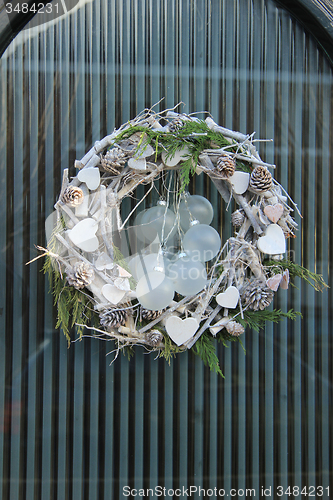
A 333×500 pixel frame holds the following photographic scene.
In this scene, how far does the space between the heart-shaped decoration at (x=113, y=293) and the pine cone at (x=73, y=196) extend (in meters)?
0.22

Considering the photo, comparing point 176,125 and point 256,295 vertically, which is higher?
point 176,125

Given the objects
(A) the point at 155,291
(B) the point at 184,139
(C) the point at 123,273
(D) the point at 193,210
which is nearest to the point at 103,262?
(C) the point at 123,273

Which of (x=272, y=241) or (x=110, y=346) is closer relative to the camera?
(x=272, y=241)

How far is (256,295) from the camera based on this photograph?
856 millimetres

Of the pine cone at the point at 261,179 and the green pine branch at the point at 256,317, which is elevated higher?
the pine cone at the point at 261,179

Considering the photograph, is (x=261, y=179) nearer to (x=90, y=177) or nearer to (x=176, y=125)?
(x=176, y=125)

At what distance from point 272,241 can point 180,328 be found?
1.06 feet

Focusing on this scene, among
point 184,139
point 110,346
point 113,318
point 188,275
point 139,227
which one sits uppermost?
point 184,139

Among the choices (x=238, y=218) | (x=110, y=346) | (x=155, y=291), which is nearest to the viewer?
(x=155, y=291)

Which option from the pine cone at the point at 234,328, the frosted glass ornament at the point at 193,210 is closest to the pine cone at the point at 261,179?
the frosted glass ornament at the point at 193,210

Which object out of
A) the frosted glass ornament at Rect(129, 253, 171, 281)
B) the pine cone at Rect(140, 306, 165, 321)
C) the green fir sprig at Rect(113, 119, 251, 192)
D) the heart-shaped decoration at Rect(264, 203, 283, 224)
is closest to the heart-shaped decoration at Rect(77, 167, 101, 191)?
the green fir sprig at Rect(113, 119, 251, 192)

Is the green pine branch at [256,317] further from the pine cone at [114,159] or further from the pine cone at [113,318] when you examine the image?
the pine cone at [114,159]

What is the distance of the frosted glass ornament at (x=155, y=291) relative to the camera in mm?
771

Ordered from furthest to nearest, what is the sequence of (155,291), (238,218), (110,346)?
(110,346) → (238,218) → (155,291)
